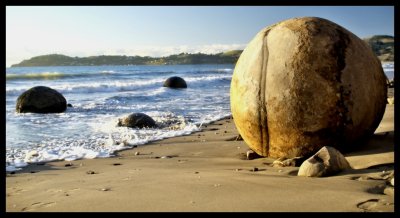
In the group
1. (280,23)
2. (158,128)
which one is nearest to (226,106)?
(158,128)

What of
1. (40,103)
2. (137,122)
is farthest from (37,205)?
(40,103)

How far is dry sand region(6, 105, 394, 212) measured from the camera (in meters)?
2.92

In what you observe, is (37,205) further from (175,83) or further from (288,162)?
(175,83)

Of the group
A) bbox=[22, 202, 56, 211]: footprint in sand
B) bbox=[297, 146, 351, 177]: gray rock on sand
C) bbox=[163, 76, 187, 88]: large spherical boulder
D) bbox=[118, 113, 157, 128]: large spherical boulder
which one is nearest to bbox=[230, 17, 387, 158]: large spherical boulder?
bbox=[297, 146, 351, 177]: gray rock on sand

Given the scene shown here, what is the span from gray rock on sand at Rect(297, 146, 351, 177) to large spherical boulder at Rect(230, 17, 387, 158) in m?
0.46

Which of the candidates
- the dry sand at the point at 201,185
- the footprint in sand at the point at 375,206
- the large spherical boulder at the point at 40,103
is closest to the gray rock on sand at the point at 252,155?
the dry sand at the point at 201,185

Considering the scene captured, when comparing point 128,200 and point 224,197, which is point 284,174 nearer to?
point 224,197

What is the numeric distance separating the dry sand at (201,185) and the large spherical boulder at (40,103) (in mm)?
7192

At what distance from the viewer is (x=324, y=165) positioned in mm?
3863

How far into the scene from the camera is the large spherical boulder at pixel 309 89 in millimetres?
4332

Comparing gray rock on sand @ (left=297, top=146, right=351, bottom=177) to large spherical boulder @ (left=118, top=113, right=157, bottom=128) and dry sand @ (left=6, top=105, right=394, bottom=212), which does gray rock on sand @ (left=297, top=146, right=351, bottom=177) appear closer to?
dry sand @ (left=6, top=105, right=394, bottom=212)

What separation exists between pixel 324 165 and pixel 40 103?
1030cm

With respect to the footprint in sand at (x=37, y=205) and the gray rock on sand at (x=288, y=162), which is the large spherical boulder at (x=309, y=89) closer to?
the gray rock on sand at (x=288, y=162)

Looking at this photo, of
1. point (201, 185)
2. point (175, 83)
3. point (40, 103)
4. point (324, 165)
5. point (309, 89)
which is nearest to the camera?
point (201, 185)
